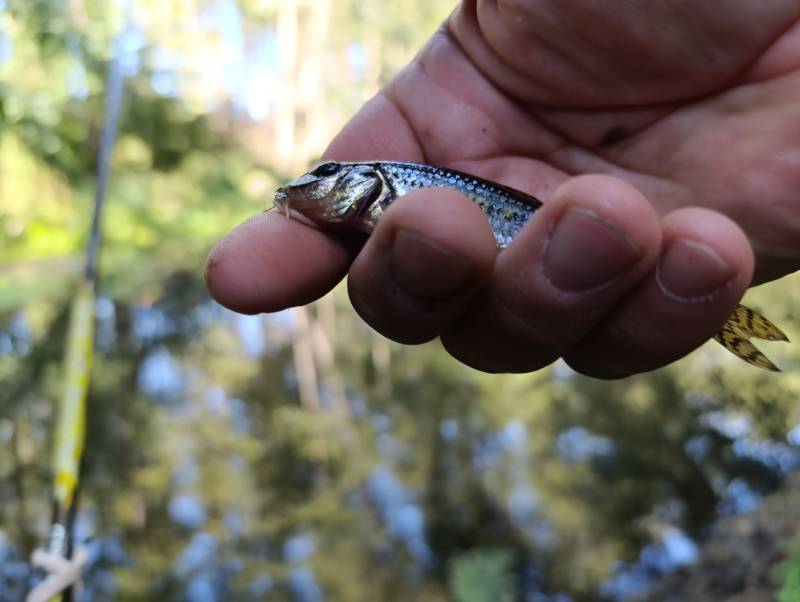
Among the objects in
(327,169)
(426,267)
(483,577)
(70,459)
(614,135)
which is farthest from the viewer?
(483,577)

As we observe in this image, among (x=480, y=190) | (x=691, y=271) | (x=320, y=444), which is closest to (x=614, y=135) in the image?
(x=480, y=190)

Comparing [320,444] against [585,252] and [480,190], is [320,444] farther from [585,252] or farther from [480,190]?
[585,252]

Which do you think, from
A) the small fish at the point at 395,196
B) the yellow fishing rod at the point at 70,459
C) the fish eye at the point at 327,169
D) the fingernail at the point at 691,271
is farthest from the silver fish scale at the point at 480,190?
the yellow fishing rod at the point at 70,459

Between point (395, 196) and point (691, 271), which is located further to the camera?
point (395, 196)

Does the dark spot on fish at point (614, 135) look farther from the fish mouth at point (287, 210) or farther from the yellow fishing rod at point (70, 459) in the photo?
the yellow fishing rod at point (70, 459)

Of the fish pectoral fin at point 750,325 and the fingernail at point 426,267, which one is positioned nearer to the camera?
the fingernail at point 426,267

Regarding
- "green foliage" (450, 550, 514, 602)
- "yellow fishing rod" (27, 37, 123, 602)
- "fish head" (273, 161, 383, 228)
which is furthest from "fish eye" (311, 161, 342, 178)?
"green foliage" (450, 550, 514, 602)
